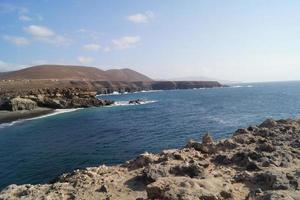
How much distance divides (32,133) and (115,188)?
4325 centimetres

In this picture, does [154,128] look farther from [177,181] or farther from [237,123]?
[177,181]

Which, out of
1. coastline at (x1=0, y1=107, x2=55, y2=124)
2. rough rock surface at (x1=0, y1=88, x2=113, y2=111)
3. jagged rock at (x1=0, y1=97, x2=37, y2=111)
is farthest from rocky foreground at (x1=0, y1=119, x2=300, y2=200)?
rough rock surface at (x1=0, y1=88, x2=113, y2=111)

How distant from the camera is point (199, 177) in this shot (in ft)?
60.4

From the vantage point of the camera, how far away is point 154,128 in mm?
56500

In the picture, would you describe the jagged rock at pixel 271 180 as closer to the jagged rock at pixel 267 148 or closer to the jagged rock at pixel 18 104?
the jagged rock at pixel 267 148

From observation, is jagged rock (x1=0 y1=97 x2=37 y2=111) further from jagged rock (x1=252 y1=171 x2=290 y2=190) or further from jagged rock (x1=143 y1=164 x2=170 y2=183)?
jagged rock (x1=252 y1=171 x2=290 y2=190)

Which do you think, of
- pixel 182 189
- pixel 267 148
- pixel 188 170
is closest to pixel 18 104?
pixel 267 148

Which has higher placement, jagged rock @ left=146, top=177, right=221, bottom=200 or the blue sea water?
jagged rock @ left=146, top=177, right=221, bottom=200

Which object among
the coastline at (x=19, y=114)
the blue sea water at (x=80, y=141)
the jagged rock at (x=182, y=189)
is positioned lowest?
the blue sea water at (x=80, y=141)

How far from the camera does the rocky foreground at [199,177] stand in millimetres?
14812

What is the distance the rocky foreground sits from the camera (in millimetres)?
14812

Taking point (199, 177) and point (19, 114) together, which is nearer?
point (199, 177)

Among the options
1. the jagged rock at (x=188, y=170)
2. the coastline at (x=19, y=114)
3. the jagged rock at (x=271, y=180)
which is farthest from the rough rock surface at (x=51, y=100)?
the jagged rock at (x=271, y=180)

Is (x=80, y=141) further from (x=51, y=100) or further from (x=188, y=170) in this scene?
(x=51, y=100)
